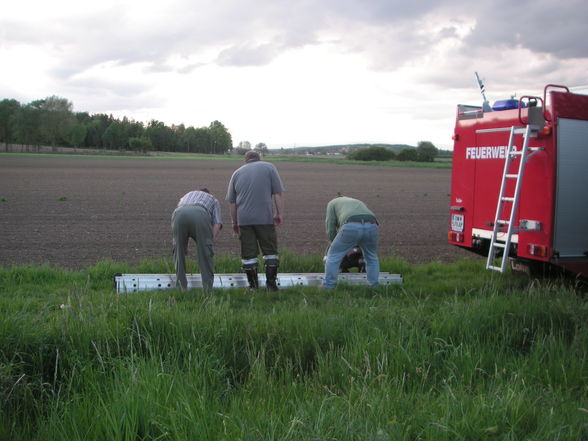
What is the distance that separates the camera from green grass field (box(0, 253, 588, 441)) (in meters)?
3.12

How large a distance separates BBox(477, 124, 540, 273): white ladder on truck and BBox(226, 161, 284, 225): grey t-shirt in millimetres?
3208

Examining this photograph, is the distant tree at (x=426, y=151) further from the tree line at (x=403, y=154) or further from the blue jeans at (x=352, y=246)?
the blue jeans at (x=352, y=246)

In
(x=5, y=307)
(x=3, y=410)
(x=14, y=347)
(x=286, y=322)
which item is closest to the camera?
(x=3, y=410)

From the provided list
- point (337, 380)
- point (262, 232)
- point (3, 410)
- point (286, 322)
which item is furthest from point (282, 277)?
point (3, 410)

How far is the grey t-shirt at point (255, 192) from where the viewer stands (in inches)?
318

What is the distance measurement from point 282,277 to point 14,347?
15.5ft

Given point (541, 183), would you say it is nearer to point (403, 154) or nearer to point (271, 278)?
point (271, 278)

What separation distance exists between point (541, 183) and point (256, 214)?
3.98 metres

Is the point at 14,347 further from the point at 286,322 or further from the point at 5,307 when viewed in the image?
the point at 286,322

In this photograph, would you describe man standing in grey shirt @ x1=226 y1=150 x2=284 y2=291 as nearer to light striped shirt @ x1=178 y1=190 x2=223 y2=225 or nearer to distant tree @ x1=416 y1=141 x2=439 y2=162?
light striped shirt @ x1=178 y1=190 x2=223 y2=225

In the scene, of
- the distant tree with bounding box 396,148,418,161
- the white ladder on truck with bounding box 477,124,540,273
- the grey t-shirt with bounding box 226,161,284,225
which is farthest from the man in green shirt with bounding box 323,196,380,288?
the distant tree with bounding box 396,148,418,161

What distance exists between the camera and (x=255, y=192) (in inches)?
318

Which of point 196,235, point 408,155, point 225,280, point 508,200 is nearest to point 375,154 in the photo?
point 408,155

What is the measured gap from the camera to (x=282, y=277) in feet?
28.5
